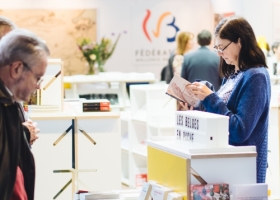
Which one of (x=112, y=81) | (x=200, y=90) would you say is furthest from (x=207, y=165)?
(x=112, y=81)

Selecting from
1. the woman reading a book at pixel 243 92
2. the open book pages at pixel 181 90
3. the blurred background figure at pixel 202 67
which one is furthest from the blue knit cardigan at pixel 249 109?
the blurred background figure at pixel 202 67

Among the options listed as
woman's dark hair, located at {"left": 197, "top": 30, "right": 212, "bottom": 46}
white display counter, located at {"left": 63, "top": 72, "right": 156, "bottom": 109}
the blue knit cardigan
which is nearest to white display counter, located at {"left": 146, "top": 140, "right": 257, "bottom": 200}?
the blue knit cardigan

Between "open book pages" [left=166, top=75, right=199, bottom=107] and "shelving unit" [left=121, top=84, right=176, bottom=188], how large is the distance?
308 centimetres

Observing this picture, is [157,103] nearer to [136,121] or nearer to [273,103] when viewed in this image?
[136,121]

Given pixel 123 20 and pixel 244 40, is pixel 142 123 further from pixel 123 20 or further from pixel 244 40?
pixel 123 20

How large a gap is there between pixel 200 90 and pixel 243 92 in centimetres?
22

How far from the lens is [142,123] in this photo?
6.93 meters

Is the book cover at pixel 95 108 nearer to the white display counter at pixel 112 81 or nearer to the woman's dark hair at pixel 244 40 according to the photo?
the woman's dark hair at pixel 244 40

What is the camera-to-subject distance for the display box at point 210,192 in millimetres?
2727

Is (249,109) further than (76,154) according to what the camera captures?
No

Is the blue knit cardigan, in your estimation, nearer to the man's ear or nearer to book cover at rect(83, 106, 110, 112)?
the man's ear

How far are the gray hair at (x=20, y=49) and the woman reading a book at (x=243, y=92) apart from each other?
1.24 metres

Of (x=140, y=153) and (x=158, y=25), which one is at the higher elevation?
(x=158, y=25)

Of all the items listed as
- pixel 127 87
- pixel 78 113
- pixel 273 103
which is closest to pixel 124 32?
pixel 127 87
